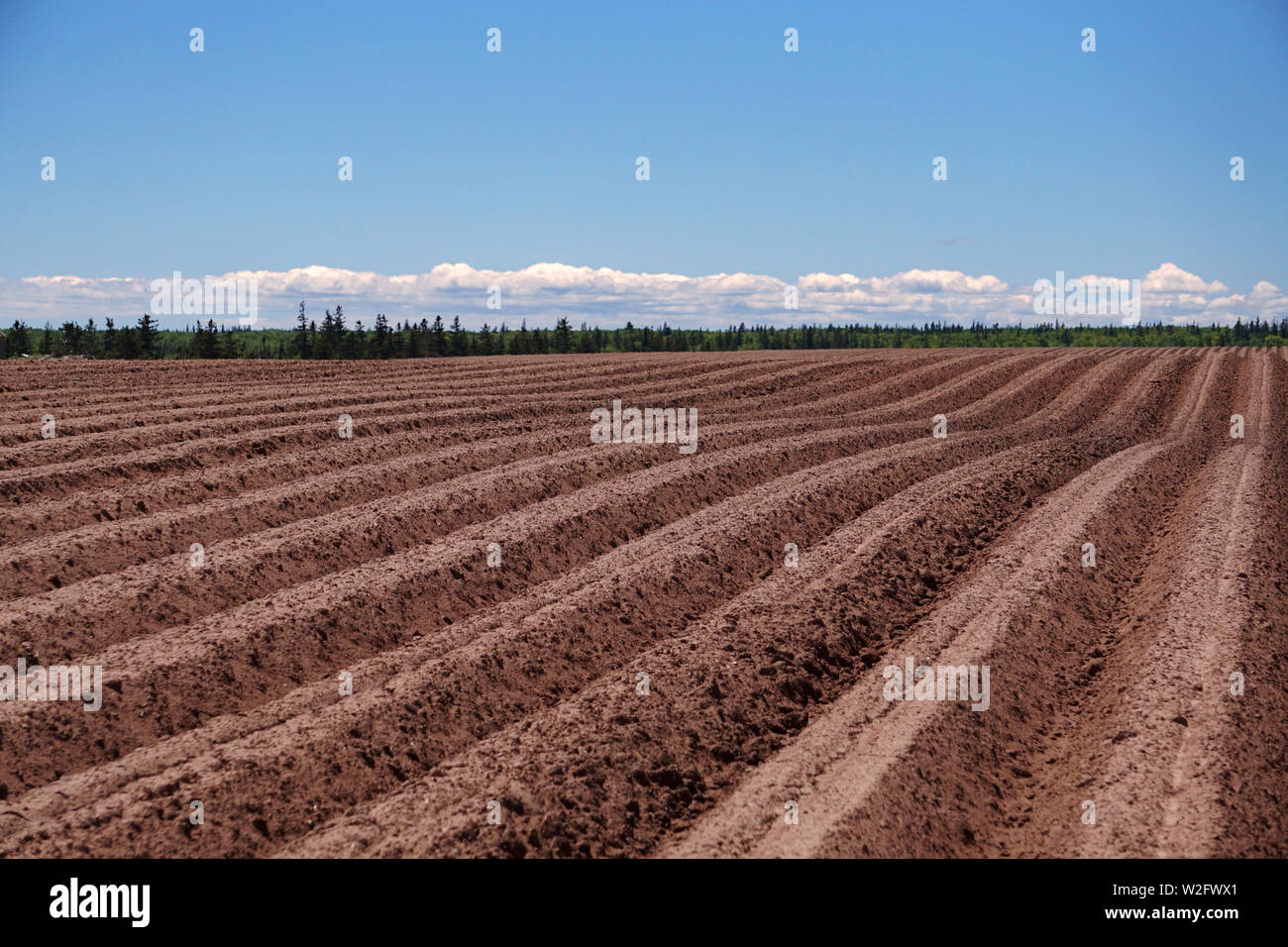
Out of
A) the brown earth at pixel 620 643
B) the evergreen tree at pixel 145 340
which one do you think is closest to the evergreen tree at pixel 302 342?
the evergreen tree at pixel 145 340

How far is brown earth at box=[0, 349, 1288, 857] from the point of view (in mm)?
5750

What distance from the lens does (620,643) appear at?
8531mm

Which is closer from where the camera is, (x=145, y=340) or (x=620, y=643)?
(x=620, y=643)

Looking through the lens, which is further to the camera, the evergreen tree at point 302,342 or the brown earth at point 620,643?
the evergreen tree at point 302,342

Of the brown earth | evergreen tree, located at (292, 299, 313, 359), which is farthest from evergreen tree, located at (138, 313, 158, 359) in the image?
the brown earth

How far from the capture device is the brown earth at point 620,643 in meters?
5.75

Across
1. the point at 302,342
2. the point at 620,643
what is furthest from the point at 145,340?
the point at 620,643

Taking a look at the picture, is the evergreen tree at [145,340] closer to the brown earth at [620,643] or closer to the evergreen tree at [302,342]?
the evergreen tree at [302,342]

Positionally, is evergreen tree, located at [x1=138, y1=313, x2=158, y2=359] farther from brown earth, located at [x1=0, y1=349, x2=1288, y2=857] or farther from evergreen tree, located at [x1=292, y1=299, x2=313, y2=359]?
brown earth, located at [x1=0, y1=349, x2=1288, y2=857]

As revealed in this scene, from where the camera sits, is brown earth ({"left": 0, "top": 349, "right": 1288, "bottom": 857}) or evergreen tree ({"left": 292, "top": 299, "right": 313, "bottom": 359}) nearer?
brown earth ({"left": 0, "top": 349, "right": 1288, "bottom": 857})

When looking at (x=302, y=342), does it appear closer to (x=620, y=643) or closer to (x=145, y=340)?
(x=145, y=340)

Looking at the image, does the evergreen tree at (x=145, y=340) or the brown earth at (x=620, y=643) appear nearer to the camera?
the brown earth at (x=620, y=643)
